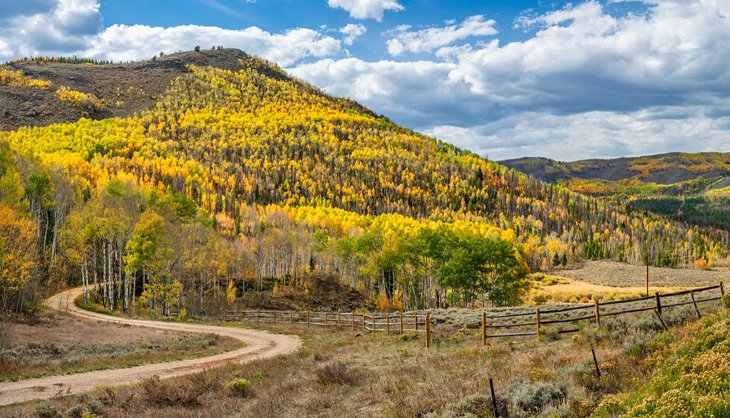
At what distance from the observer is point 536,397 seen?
40.2ft

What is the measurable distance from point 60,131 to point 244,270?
141 m

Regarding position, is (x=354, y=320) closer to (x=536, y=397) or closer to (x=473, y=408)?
(x=473, y=408)

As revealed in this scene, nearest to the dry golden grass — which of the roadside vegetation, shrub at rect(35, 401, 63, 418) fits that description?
the roadside vegetation

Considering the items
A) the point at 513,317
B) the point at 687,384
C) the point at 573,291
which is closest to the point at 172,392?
the point at 687,384

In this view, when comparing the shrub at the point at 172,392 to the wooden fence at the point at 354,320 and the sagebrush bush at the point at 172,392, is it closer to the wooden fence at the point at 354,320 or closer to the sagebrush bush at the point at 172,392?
the sagebrush bush at the point at 172,392

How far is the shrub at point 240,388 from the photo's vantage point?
18297mm

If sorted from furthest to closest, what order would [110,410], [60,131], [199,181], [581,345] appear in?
1. [60,131]
2. [199,181]
3. [581,345]
4. [110,410]

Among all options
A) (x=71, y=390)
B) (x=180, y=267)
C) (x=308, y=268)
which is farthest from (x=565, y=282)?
(x=71, y=390)

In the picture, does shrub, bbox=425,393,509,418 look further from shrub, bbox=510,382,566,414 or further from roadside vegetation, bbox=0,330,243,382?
roadside vegetation, bbox=0,330,243,382

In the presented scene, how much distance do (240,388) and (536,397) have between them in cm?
1097

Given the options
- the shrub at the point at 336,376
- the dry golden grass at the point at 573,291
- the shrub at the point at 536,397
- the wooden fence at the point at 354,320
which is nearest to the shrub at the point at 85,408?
the shrub at the point at 336,376

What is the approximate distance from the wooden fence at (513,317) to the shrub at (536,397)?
7.08 meters

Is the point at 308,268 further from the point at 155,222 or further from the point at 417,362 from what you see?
the point at 417,362

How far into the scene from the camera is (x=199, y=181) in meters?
175
